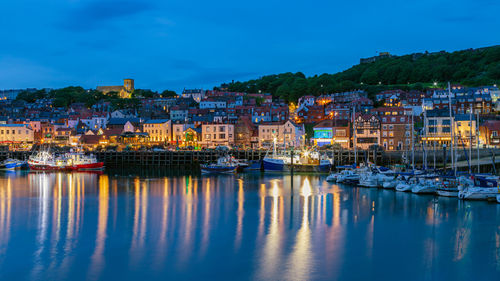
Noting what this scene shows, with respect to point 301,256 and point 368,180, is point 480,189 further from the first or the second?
point 301,256

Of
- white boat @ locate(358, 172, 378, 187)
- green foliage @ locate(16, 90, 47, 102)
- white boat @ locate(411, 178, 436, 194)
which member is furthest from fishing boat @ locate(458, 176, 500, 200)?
green foliage @ locate(16, 90, 47, 102)

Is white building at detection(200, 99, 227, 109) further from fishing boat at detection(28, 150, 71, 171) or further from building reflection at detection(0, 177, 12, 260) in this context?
building reflection at detection(0, 177, 12, 260)

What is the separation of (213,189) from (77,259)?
20107 millimetres

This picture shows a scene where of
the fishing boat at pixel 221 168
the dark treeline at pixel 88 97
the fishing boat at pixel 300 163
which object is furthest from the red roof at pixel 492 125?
the dark treeline at pixel 88 97

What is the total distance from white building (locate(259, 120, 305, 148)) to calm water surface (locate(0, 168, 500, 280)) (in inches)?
1434

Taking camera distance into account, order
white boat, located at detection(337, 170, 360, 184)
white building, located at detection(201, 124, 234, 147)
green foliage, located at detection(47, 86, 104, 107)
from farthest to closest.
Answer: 1. green foliage, located at detection(47, 86, 104, 107)
2. white building, located at detection(201, 124, 234, 147)
3. white boat, located at detection(337, 170, 360, 184)

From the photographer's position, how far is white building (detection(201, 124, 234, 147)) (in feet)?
250

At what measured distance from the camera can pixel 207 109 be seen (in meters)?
93.1

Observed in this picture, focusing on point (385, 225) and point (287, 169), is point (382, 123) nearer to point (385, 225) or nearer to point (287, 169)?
point (287, 169)

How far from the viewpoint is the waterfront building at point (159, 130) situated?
81.4 meters

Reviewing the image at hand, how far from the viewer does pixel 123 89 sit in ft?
493

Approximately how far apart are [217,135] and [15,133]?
121 ft

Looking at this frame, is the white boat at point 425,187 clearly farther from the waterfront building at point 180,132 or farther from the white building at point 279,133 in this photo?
the waterfront building at point 180,132

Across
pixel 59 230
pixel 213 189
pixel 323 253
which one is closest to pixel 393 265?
pixel 323 253
